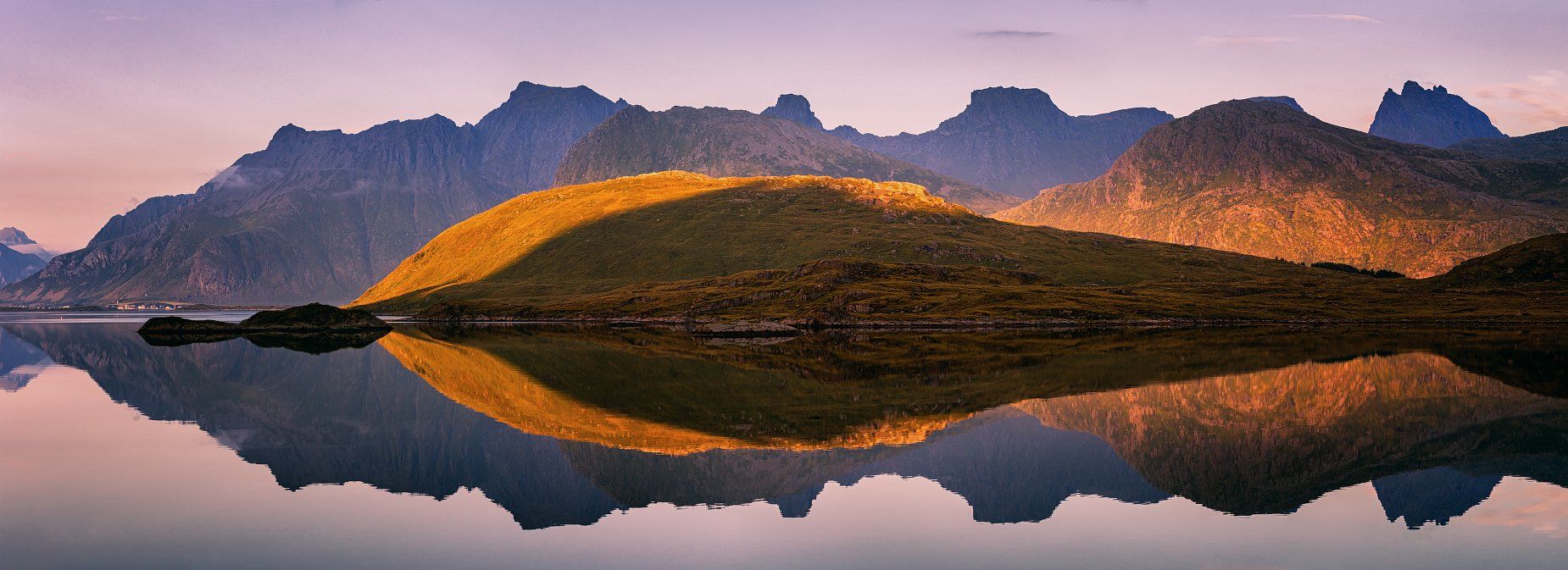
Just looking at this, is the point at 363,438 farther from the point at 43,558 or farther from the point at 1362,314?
the point at 1362,314

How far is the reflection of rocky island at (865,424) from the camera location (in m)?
35.0

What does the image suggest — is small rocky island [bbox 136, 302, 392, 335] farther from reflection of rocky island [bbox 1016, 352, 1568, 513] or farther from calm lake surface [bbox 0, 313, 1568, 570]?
reflection of rocky island [bbox 1016, 352, 1568, 513]

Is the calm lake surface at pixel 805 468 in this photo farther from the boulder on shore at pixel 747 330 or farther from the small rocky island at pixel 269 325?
the small rocky island at pixel 269 325

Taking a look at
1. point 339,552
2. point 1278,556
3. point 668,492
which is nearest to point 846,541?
point 668,492

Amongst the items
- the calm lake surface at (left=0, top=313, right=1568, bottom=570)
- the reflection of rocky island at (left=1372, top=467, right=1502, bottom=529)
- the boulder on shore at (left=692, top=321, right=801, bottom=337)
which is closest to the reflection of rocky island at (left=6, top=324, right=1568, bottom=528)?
the reflection of rocky island at (left=1372, top=467, right=1502, bottom=529)

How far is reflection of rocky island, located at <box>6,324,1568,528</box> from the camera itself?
35.0 metres

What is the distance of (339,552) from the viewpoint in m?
26.4

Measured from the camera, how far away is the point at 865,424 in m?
50.5

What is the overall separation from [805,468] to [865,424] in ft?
43.6

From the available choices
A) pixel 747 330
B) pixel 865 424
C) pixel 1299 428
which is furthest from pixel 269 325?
pixel 1299 428

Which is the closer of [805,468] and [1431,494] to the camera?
[1431,494]

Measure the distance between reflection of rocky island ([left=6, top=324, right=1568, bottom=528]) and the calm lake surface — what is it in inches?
10.1

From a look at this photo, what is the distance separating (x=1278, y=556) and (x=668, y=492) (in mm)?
18967

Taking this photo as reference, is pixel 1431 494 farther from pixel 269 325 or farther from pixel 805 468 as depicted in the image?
pixel 269 325
